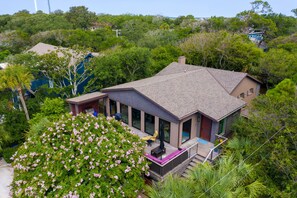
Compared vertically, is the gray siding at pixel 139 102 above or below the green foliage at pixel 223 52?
below

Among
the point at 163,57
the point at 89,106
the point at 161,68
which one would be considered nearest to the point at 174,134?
the point at 89,106

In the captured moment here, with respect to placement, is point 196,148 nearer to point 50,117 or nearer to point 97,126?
point 97,126

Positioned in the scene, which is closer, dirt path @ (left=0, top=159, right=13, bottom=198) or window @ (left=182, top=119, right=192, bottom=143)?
dirt path @ (left=0, top=159, right=13, bottom=198)

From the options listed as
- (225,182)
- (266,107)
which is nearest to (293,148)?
(266,107)

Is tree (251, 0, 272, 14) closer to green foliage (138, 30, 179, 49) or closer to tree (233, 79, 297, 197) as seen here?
green foliage (138, 30, 179, 49)

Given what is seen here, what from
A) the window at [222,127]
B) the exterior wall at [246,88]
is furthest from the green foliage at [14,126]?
the exterior wall at [246,88]

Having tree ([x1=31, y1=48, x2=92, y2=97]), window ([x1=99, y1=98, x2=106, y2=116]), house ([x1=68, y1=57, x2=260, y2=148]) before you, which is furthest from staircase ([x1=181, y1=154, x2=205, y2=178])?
tree ([x1=31, y1=48, x2=92, y2=97])

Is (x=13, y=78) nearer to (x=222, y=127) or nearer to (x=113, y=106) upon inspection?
(x=113, y=106)

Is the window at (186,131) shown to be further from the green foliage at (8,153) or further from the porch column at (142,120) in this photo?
the green foliage at (8,153)
